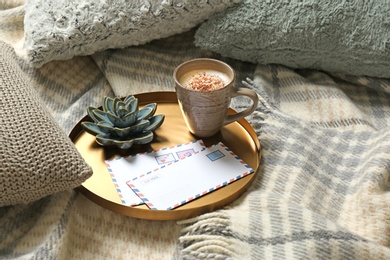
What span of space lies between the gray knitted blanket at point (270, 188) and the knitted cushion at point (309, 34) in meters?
0.04

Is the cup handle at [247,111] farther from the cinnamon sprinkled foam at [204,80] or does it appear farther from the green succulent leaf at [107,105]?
the green succulent leaf at [107,105]

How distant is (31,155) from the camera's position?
2.42 ft

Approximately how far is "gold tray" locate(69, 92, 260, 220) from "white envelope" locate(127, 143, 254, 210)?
1cm

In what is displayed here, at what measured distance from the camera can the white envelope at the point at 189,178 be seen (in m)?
0.80

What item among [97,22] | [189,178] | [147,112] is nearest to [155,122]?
[147,112]

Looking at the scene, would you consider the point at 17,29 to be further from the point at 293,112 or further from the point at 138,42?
the point at 293,112

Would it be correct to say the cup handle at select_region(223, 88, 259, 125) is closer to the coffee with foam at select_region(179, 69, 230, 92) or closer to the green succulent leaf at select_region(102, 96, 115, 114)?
the coffee with foam at select_region(179, 69, 230, 92)

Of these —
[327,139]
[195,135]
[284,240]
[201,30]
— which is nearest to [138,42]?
[201,30]

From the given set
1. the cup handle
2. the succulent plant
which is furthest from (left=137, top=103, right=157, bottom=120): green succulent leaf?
the cup handle

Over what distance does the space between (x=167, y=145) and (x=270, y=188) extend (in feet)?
0.58

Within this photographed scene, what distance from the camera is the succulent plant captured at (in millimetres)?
866

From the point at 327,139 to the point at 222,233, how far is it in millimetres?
278

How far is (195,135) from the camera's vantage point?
3.02 feet

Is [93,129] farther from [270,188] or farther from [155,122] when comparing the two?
[270,188]
